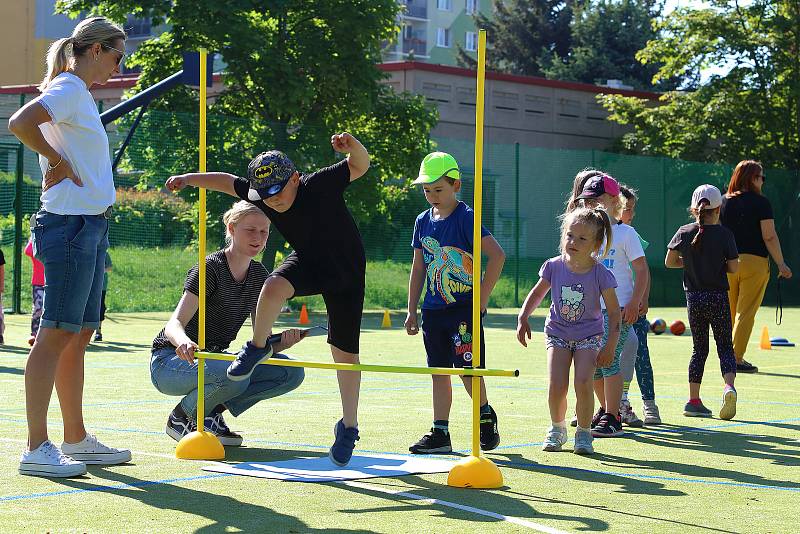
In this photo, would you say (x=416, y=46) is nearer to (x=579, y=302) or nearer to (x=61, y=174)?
(x=579, y=302)

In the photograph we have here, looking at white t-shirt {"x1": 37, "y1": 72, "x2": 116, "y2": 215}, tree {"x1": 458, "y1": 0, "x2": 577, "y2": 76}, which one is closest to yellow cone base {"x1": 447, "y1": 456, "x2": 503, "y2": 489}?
white t-shirt {"x1": 37, "y1": 72, "x2": 116, "y2": 215}

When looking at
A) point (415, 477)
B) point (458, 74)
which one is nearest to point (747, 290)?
point (415, 477)

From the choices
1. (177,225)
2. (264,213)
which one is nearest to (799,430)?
(264,213)

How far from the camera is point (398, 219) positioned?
24641mm

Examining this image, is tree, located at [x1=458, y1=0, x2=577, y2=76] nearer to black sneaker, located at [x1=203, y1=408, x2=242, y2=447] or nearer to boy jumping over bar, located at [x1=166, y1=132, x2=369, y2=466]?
black sneaker, located at [x1=203, y1=408, x2=242, y2=447]

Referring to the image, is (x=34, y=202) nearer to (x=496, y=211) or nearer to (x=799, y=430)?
(x=496, y=211)

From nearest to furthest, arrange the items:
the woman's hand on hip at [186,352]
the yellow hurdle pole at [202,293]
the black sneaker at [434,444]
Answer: the woman's hand on hip at [186,352] < the yellow hurdle pole at [202,293] < the black sneaker at [434,444]

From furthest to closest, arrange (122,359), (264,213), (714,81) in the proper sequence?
(714,81), (122,359), (264,213)

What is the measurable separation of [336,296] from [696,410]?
3.77 meters

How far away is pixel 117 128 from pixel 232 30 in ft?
10.9

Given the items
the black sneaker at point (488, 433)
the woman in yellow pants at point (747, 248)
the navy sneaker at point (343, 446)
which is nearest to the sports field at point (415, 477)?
the black sneaker at point (488, 433)

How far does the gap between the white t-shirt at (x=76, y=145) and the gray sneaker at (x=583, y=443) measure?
113 inches

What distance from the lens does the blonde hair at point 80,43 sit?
240 inches

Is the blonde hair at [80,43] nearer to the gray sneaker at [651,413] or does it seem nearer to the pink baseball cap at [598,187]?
the pink baseball cap at [598,187]
